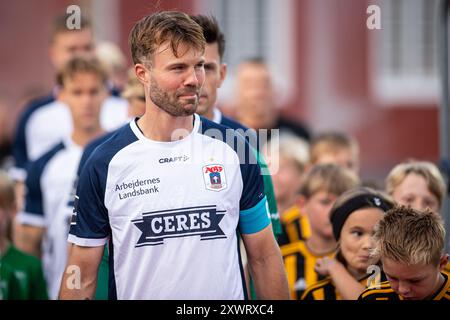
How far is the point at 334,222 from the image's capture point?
5.43 meters

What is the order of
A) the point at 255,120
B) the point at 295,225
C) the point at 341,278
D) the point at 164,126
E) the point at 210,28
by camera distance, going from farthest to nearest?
1. the point at 255,120
2. the point at 295,225
3. the point at 210,28
4. the point at 341,278
5. the point at 164,126

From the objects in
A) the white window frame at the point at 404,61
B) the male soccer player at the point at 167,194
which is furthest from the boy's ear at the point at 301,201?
the white window frame at the point at 404,61

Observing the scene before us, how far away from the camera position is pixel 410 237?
14.3 ft

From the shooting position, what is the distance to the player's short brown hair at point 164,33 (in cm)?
428

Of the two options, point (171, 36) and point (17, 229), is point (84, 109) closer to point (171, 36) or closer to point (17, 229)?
point (17, 229)

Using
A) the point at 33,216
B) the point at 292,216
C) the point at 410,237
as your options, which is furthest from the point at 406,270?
the point at 33,216

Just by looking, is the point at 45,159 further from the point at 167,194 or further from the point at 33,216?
the point at 167,194

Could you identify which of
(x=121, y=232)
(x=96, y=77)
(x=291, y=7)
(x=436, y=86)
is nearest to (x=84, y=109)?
(x=96, y=77)

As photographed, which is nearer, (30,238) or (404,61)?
(30,238)

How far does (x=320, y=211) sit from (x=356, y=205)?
90 centimetres

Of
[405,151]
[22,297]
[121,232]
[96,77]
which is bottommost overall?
[405,151]

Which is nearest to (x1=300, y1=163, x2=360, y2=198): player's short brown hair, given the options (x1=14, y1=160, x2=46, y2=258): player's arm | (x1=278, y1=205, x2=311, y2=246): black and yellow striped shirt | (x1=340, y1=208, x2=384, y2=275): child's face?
(x1=278, y1=205, x2=311, y2=246): black and yellow striped shirt
